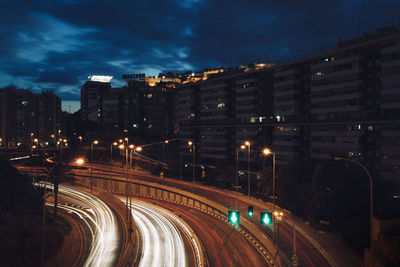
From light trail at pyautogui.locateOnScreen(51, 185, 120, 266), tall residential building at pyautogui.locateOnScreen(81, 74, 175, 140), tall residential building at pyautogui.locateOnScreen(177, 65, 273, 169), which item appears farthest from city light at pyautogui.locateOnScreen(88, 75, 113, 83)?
light trail at pyautogui.locateOnScreen(51, 185, 120, 266)

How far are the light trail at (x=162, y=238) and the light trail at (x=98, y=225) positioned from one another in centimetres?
354

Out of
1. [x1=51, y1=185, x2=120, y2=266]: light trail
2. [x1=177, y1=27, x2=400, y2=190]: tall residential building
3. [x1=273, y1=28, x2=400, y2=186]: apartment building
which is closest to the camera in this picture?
[x1=51, y1=185, x2=120, y2=266]: light trail

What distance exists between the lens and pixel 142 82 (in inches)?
5915

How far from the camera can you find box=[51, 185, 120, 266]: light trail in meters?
34.5

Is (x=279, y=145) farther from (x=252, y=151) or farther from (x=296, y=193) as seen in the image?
(x=296, y=193)

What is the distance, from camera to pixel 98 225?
47531 millimetres

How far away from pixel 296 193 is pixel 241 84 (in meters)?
47.4

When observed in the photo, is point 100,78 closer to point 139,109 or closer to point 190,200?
point 139,109

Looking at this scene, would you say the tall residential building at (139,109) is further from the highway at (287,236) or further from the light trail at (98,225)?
the highway at (287,236)

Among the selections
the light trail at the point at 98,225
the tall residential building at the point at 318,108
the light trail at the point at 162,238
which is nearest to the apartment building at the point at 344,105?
the tall residential building at the point at 318,108

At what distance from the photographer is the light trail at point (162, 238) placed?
1406 inches

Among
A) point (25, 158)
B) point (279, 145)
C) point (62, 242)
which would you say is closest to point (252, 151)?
point (279, 145)

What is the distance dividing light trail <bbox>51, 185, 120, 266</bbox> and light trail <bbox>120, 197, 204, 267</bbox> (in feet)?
11.6

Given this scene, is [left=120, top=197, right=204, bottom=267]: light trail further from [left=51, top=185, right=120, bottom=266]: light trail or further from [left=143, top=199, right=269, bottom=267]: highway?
[left=51, top=185, right=120, bottom=266]: light trail
